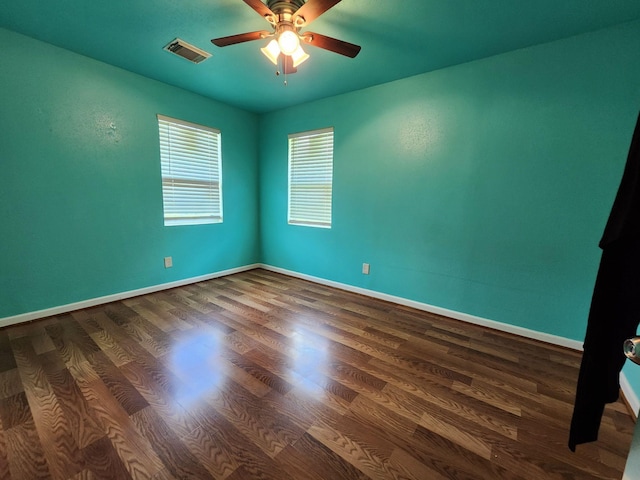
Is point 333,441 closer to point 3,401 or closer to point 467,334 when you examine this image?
point 467,334

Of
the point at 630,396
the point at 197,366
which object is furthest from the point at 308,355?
the point at 630,396

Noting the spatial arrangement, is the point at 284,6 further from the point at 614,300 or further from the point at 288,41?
the point at 614,300

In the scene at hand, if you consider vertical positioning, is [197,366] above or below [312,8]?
below

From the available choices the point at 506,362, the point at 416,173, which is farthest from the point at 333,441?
the point at 416,173

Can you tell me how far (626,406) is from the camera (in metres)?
1.59

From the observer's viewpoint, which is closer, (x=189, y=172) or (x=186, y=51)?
(x=186, y=51)

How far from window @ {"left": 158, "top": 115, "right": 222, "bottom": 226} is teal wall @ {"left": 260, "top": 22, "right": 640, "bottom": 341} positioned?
1608 millimetres

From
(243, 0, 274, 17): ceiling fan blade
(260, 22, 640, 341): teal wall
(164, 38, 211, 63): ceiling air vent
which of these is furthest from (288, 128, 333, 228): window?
(243, 0, 274, 17): ceiling fan blade

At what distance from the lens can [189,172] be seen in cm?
340

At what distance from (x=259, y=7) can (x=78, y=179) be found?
241cm

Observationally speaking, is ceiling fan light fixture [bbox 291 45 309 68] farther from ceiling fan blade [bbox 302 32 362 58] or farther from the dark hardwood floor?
the dark hardwood floor

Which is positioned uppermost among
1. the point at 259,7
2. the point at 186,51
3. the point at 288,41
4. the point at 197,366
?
the point at 186,51

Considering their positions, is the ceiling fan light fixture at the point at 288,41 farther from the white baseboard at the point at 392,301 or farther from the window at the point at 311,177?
the white baseboard at the point at 392,301

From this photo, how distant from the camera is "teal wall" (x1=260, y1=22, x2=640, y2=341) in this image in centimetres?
198
